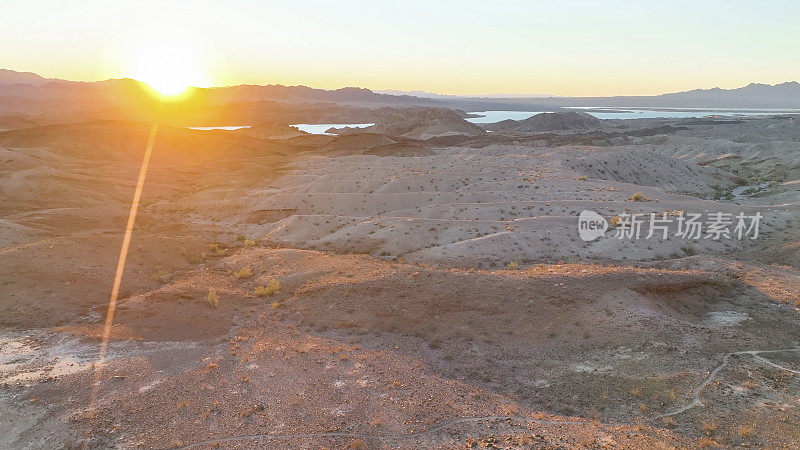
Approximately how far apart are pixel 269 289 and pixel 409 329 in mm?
6567

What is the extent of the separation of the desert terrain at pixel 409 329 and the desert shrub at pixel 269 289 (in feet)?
0.27

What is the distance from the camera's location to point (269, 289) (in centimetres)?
1922

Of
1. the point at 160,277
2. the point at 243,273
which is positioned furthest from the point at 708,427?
the point at 160,277

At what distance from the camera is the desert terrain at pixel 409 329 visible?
10453 millimetres

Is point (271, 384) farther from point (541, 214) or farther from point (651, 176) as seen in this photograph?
point (651, 176)

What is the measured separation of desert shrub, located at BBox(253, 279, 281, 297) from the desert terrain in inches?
3.3

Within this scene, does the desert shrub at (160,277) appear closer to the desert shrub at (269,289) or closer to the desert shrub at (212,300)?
the desert shrub at (212,300)

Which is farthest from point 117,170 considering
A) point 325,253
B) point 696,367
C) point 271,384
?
point 696,367

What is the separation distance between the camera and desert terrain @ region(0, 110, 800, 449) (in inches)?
412

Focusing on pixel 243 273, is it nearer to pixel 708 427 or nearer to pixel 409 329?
pixel 409 329

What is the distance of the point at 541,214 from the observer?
101 feet

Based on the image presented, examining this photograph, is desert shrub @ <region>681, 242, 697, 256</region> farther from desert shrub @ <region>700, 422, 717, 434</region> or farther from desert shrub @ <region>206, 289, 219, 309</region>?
desert shrub @ <region>206, 289, 219, 309</region>

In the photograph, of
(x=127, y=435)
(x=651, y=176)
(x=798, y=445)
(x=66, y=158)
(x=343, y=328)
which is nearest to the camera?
(x=798, y=445)

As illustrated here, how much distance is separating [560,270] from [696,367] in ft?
25.5
